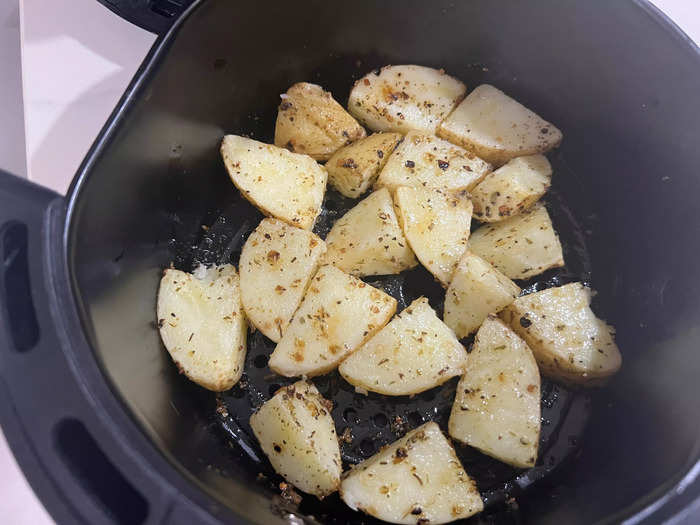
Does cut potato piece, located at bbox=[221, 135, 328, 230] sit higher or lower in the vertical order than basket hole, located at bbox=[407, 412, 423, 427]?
higher

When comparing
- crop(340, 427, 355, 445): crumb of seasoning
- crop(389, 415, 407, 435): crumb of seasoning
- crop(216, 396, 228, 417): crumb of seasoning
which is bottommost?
crop(216, 396, 228, 417): crumb of seasoning

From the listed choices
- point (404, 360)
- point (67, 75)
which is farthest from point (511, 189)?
point (67, 75)

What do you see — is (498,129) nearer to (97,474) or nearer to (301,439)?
(301,439)

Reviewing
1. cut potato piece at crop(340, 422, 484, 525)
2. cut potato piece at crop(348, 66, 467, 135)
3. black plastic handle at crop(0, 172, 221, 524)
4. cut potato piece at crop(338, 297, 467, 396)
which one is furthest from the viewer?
cut potato piece at crop(348, 66, 467, 135)

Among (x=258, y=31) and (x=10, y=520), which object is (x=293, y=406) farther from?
(x=258, y=31)

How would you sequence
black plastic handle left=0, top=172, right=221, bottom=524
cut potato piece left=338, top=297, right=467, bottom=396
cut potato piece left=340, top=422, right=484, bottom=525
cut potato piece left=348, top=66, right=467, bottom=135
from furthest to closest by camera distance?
cut potato piece left=348, top=66, right=467, bottom=135 < cut potato piece left=338, top=297, right=467, bottom=396 < cut potato piece left=340, top=422, right=484, bottom=525 < black plastic handle left=0, top=172, right=221, bottom=524

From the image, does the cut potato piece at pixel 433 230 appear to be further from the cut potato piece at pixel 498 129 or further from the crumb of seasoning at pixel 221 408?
the crumb of seasoning at pixel 221 408

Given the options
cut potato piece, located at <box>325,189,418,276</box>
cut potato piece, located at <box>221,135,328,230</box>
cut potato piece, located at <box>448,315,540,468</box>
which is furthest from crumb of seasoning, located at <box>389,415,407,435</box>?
cut potato piece, located at <box>221,135,328,230</box>

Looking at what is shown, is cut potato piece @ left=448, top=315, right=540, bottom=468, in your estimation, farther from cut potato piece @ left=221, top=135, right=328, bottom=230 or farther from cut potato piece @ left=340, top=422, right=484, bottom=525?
cut potato piece @ left=221, top=135, right=328, bottom=230
